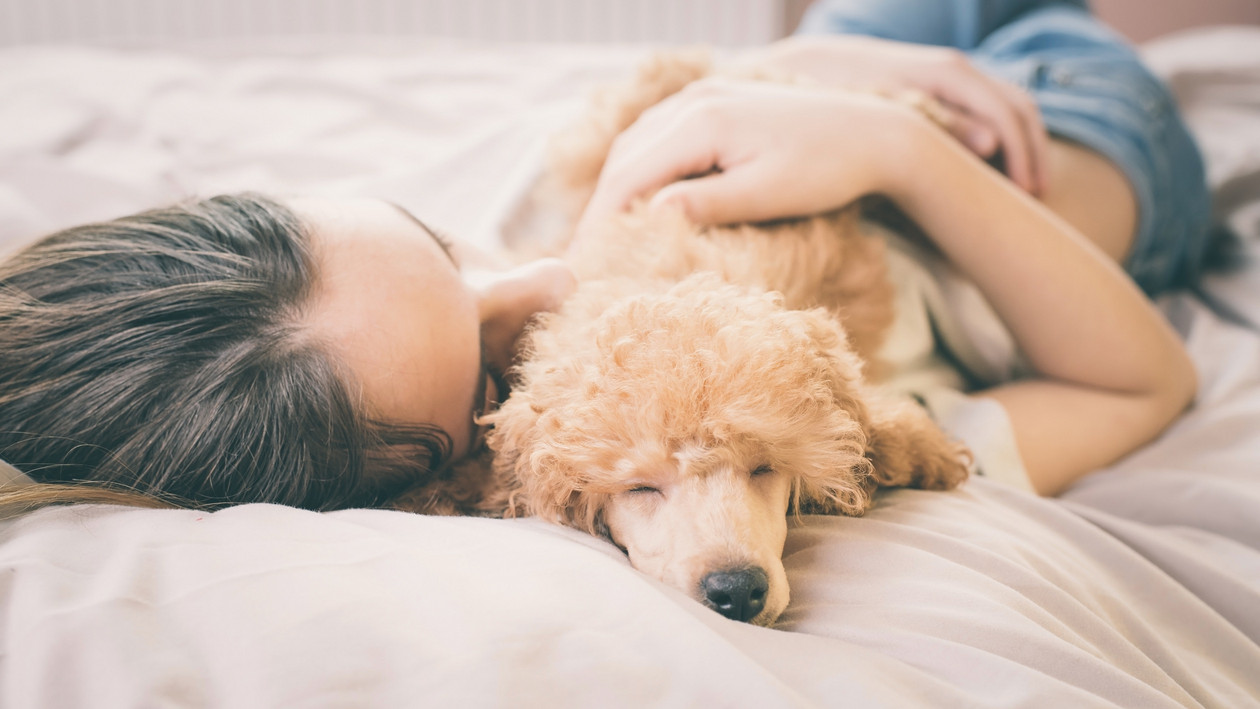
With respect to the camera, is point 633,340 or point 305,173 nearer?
point 633,340

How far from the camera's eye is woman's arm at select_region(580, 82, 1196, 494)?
3.76 feet

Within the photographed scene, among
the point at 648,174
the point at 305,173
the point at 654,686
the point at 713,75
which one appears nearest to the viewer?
the point at 654,686

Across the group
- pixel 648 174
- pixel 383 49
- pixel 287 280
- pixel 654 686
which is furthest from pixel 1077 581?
pixel 383 49

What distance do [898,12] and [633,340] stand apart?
1764 millimetres

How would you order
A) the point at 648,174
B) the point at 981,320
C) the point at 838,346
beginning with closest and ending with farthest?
1. the point at 838,346
2. the point at 648,174
3. the point at 981,320

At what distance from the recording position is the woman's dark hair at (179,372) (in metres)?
0.74

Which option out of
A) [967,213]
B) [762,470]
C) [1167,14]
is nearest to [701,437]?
[762,470]

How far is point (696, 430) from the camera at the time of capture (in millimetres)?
756

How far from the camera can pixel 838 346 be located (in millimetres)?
903

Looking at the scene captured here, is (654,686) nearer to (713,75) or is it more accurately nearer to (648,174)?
(648,174)

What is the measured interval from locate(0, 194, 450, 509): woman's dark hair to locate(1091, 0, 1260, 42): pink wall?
411 centimetres

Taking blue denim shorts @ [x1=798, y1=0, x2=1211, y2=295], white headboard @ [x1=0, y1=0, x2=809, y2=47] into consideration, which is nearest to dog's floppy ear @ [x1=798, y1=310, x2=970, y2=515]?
blue denim shorts @ [x1=798, y1=0, x2=1211, y2=295]

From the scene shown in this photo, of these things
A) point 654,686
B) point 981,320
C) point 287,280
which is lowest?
point 981,320

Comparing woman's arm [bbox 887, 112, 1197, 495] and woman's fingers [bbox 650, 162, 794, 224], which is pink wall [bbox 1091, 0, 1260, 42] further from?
woman's fingers [bbox 650, 162, 794, 224]
